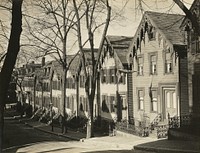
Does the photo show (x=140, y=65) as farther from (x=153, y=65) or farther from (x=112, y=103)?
(x=112, y=103)

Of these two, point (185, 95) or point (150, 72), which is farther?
point (150, 72)

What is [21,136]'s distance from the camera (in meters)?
24.4

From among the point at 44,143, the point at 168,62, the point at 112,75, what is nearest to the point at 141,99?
the point at 168,62

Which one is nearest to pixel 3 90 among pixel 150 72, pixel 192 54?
pixel 192 54

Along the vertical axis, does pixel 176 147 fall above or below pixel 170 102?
below

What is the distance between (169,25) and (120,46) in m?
6.74

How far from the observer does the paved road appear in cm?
2101

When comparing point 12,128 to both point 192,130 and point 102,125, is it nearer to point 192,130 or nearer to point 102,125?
point 102,125

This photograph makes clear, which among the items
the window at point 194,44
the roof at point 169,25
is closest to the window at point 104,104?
the roof at point 169,25

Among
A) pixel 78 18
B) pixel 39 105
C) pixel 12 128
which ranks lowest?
pixel 12 128

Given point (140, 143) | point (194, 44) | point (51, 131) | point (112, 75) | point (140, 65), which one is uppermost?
point (194, 44)

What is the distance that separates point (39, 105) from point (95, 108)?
4499mm

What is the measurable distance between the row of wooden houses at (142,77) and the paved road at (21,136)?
89.0 inches

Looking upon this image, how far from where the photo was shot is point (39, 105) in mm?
27484
